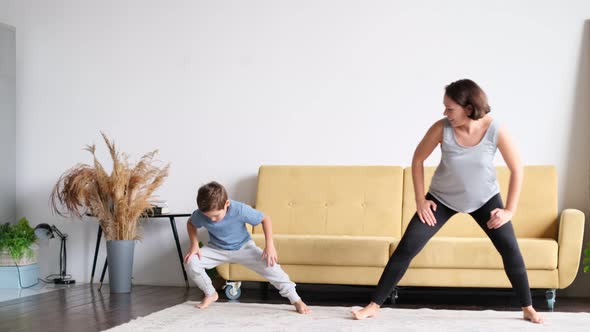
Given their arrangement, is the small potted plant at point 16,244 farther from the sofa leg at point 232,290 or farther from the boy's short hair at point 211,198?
the boy's short hair at point 211,198

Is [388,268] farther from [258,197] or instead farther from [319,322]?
[258,197]

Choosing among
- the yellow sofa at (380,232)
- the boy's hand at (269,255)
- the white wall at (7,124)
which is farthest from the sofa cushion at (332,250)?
the white wall at (7,124)

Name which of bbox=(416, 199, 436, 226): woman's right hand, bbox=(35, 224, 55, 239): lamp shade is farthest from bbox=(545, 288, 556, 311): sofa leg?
bbox=(35, 224, 55, 239): lamp shade

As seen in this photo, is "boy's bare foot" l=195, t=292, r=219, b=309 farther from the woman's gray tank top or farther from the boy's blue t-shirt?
the woman's gray tank top

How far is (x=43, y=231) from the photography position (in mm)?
5703

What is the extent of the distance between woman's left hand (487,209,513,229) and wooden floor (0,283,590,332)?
94cm

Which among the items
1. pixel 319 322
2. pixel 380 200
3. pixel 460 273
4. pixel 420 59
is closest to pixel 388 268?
pixel 319 322

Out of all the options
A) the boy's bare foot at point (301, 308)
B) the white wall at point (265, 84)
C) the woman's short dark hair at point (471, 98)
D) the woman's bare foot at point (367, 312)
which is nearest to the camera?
the woman's short dark hair at point (471, 98)

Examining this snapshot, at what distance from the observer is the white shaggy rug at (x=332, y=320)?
3484 mm

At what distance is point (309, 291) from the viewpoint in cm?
532

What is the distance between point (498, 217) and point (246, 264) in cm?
141

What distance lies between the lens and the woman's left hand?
359cm

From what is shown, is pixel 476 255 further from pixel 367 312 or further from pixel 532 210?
pixel 367 312

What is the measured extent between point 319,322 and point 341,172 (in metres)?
1.84
